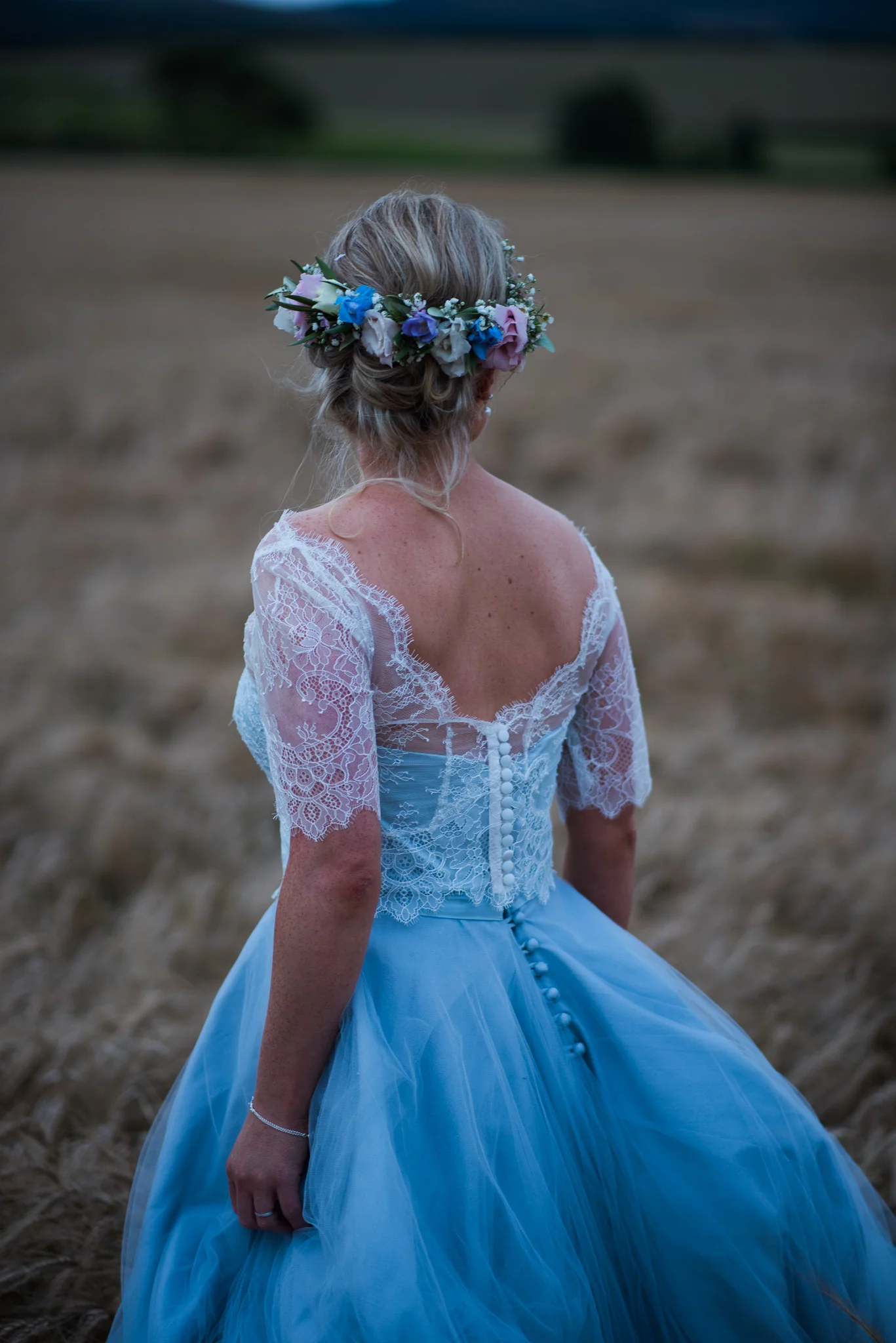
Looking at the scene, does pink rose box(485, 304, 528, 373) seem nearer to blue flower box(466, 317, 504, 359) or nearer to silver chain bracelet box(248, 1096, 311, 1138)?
blue flower box(466, 317, 504, 359)

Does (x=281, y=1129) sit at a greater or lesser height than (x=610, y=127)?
lesser

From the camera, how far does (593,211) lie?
845 inches

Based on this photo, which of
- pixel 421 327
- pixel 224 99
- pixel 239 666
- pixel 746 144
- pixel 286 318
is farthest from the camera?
pixel 224 99

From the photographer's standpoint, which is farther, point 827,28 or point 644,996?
point 827,28

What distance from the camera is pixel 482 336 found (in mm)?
1406

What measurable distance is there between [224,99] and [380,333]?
1020 inches

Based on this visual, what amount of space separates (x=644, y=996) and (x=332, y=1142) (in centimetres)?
54

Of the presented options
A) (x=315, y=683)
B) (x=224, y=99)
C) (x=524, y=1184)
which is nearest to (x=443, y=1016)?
(x=524, y=1184)

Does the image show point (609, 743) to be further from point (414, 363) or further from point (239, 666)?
point (239, 666)

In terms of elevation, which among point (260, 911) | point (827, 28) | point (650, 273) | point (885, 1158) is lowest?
point (885, 1158)

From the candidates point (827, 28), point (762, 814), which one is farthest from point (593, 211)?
point (762, 814)

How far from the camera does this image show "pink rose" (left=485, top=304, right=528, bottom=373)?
4.69 ft

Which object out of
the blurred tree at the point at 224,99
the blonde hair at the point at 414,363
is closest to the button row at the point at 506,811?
the blonde hair at the point at 414,363

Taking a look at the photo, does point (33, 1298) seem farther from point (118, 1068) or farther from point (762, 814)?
point (762, 814)
